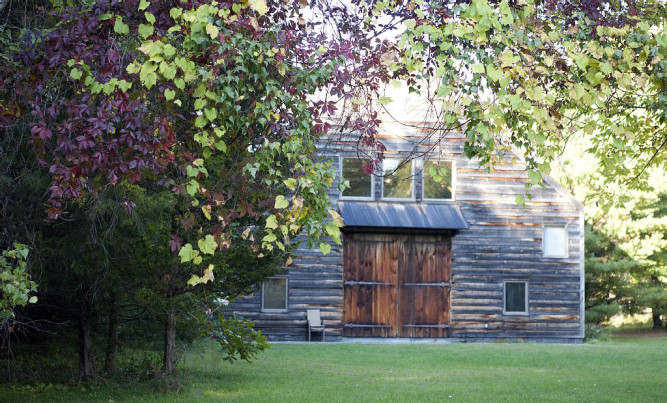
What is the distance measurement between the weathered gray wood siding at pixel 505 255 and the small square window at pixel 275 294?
1865mm

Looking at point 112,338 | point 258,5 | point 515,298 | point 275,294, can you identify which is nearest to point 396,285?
point 275,294

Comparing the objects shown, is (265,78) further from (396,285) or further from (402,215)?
(396,285)

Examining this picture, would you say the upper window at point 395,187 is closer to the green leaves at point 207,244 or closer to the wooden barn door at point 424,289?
the wooden barn door at point 424,289

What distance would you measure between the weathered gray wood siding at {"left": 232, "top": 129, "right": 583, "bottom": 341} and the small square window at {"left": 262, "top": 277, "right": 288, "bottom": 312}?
6.12 ft

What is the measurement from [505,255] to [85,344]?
14809 mm

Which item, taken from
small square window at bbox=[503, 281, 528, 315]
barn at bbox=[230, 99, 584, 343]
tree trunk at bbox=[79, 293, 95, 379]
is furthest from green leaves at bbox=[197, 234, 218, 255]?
small square window at bbox=[503, 281, 528, 315]

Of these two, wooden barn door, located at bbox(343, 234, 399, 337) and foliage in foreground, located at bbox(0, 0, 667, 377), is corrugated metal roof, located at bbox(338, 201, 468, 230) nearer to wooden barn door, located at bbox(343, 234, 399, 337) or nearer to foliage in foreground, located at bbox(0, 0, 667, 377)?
wooden barn door, located at bbox(343, 234, 399, 337)

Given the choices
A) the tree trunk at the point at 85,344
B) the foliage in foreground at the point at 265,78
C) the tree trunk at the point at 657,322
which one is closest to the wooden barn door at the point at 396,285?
the tree trunk at the point at 85,344

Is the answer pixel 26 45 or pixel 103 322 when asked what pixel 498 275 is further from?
pixel 26 45

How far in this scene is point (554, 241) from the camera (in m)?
24.1

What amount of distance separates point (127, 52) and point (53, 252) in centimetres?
462

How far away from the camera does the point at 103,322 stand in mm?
12266

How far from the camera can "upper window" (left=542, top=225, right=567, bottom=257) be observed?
2406cm

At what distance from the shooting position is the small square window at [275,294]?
22.9 m
